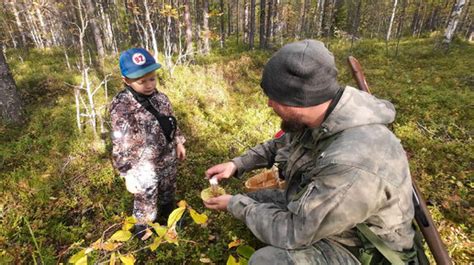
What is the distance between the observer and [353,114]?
5.92ft

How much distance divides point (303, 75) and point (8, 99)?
6.76 metres

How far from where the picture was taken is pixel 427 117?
21.0 feet

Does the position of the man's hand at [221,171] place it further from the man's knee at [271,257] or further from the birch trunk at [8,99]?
the birch trunk at [8,99]

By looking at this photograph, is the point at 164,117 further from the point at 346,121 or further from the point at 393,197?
the point at 393,197

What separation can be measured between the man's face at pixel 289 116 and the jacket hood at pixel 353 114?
0.19 m

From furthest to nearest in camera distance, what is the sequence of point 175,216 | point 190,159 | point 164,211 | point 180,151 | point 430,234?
1. point 190,159
2. point 164,211
3. point 180,151
4. point 430,234
5. point 175,216

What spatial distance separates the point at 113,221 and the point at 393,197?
3.49 m

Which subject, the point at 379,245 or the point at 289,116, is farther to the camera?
the point at 289,116

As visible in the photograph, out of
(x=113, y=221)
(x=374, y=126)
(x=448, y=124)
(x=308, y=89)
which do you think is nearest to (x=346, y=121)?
(x=374, y=126)

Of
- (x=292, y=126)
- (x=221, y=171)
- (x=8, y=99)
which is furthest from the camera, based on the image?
(x=8, y=99)

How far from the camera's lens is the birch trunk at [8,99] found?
5745 millimetres

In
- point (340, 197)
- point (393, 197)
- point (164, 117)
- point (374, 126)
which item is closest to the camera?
point (340, 197)

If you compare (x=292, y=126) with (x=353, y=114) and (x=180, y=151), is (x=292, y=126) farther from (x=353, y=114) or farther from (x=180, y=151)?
(x=180, y=151)

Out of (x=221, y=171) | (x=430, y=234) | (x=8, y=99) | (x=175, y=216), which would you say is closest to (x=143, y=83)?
(x=221, y=171)
